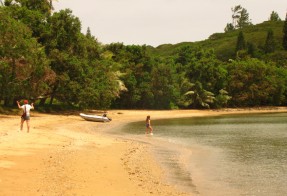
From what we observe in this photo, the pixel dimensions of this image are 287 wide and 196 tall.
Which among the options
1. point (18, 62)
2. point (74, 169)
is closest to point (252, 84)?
point (18, 62)

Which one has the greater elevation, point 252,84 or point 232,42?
point 232,42

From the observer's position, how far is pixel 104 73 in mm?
54750

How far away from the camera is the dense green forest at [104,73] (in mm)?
39125

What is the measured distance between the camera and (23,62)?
38250 mm

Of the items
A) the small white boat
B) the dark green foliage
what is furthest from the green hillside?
the small white boat

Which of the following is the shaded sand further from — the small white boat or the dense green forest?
the small white boat

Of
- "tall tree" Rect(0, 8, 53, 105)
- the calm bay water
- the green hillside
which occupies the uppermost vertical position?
the green hillside

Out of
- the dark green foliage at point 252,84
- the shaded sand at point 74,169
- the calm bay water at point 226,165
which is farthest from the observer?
the dark green foliage at point 252,84

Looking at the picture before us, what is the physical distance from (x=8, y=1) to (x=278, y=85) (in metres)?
61.9

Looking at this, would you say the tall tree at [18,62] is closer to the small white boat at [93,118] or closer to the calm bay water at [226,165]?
the small white boat at [93,118]

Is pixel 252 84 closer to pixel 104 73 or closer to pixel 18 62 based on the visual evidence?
pixel 104 73

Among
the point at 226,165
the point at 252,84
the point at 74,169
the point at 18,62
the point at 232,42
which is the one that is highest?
the point at 232,42

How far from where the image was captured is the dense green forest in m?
39.1

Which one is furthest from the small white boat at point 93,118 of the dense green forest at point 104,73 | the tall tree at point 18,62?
the tall tree at point 18,62
